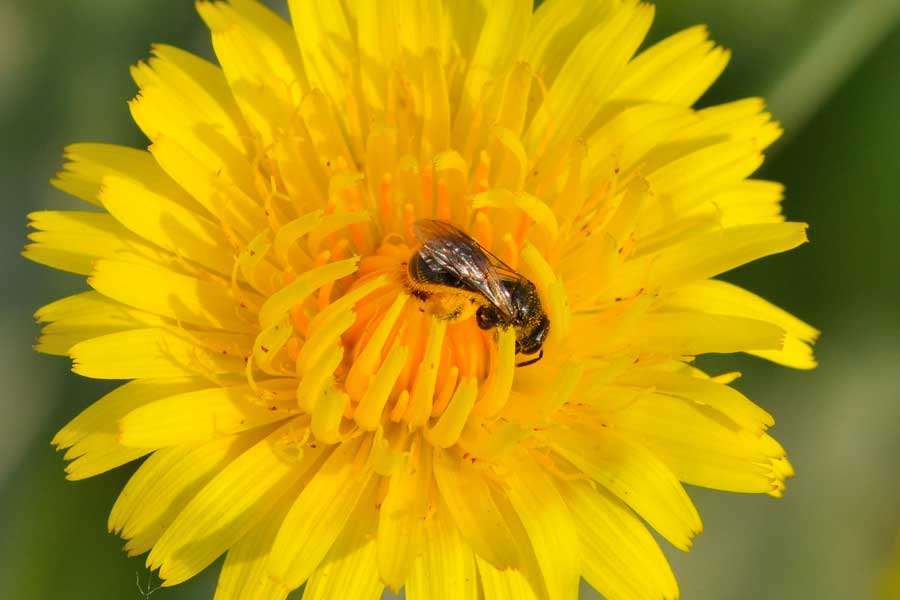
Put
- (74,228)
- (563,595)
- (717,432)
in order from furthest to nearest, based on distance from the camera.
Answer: (74,228)
(717,432)
(563,595)

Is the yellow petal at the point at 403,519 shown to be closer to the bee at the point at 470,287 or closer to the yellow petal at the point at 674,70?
the bee at the point at 470,287

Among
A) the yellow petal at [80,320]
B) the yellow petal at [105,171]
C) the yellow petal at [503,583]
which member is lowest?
the yellow petal at [503,583]

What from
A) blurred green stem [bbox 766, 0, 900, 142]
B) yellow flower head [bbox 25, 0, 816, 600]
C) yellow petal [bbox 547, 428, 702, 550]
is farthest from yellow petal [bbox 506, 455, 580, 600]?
blurred green stem [bbox 766, 0, 900, 142]

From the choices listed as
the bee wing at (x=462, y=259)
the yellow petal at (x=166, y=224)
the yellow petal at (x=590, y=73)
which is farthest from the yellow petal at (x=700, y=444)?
the yellow petal at (x=166, y=224)

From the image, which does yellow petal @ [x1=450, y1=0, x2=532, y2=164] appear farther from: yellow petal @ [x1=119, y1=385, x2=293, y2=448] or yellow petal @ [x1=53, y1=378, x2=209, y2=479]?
yellow petal @ [x1=53, y1=378, x2=209, y2=479]

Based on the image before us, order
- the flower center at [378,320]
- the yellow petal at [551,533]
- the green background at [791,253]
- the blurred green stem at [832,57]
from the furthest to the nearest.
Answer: the green background at [791,253], the blurred green stem at [832,57], the flower center at [378,320], the yellow petal at [551,533]

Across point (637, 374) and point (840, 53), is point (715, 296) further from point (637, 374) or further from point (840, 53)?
point (840, 53)

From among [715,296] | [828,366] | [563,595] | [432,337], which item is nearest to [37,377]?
[432,337]
